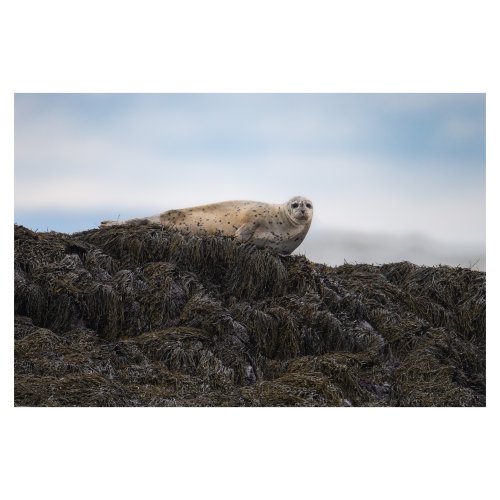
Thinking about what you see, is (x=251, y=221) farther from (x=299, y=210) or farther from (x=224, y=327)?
(x=224, y=327)

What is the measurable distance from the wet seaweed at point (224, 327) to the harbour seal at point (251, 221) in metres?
0.92

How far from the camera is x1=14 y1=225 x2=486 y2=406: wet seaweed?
941cm

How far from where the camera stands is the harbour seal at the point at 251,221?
1228 cm

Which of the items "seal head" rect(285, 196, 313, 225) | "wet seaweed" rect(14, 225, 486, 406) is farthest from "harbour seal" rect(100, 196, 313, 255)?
"wet seaweed" rect(14, 225, 486, 406)

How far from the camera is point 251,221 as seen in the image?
12.4 m

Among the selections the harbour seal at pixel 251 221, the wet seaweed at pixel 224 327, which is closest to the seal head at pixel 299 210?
the harbour seal at pixel 251 221

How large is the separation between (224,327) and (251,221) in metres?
2.57

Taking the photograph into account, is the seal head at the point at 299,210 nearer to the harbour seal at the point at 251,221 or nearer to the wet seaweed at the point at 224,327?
the harbour seal at the point at 251,221

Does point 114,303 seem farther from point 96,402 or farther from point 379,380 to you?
point 379,380

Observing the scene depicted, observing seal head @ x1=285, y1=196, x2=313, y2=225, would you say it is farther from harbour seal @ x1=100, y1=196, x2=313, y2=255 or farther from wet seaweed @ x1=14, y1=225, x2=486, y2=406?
wet seaweed @ x1=14, y1=225, x2=486, y2=406

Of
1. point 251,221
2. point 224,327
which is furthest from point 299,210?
point 224,327

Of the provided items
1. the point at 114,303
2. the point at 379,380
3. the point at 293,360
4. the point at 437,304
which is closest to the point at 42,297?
the point at 114,303

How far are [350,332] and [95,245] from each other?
2911 millimetres

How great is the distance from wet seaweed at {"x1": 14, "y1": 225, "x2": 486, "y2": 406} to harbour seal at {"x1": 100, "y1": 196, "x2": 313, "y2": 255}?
36.1 inches
